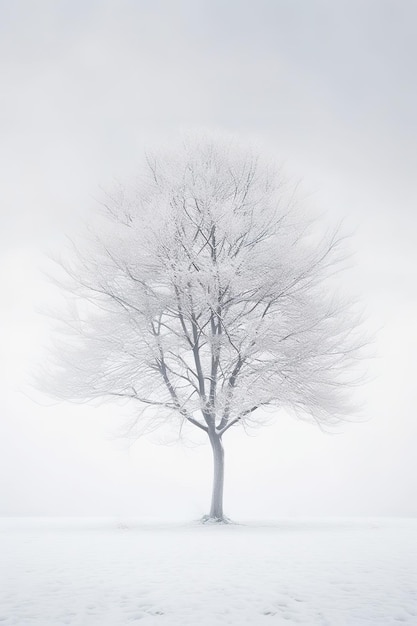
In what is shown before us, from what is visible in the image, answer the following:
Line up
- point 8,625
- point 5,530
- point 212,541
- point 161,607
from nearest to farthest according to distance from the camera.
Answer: point 8,625 < point 161,607 < point 212,541 < point 5,530

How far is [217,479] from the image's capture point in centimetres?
1606

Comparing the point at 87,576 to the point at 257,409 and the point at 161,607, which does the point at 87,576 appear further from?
the point at 257,409

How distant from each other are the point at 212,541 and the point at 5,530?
19.2 feet

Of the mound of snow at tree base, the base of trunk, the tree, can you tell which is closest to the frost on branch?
the tree

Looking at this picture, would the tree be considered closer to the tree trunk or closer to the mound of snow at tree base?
the tree trunk

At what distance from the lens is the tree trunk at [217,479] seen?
51.4 feet

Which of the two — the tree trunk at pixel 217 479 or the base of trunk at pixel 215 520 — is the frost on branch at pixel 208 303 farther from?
the base of trunk at pixel 215 520

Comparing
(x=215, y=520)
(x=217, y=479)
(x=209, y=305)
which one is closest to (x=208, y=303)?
(x=209, y=305)

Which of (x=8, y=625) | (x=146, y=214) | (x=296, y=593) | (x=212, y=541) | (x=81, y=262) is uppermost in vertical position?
(x=146, y=214)

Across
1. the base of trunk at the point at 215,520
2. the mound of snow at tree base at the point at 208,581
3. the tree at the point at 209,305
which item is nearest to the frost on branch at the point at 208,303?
the tree at the point at 209,305

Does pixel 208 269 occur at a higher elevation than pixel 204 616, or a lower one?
higher

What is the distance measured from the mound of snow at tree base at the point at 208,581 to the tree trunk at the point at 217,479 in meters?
4.54

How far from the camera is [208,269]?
1448 cm

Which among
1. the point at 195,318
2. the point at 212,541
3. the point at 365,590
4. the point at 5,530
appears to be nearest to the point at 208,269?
the point at 195,318
